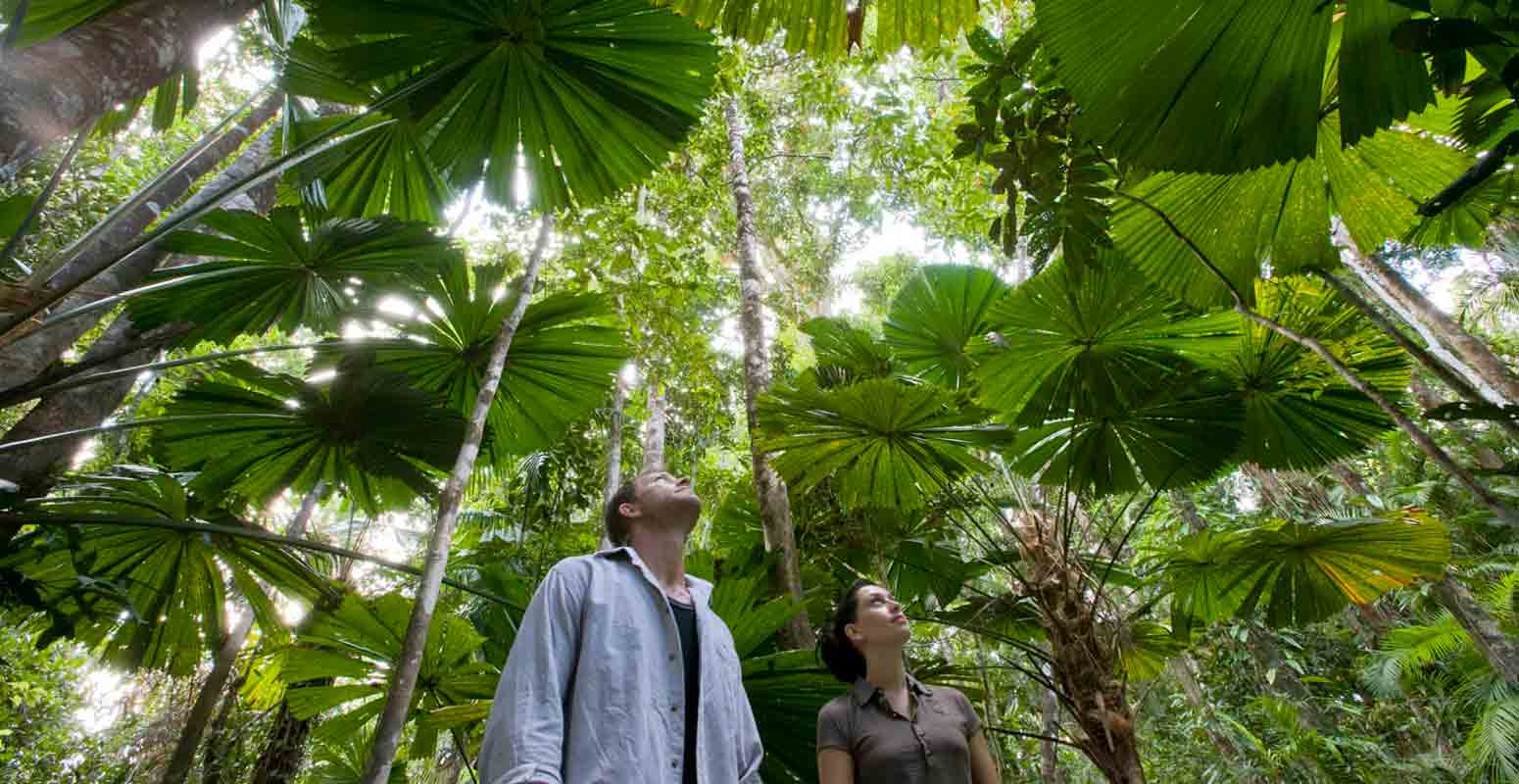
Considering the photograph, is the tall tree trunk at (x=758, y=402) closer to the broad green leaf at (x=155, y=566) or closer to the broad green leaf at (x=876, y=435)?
the broad green leaf at (x=876, y=435)

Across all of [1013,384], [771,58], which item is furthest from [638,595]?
[771,58]

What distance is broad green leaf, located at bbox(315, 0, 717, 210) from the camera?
6.40 ft

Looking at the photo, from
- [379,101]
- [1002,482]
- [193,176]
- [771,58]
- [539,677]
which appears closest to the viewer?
[539,677]

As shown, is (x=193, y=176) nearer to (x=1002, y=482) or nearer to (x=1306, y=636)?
(x=1002, y=482)

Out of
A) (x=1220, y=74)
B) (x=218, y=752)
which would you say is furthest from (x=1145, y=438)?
(x=218, y=752)

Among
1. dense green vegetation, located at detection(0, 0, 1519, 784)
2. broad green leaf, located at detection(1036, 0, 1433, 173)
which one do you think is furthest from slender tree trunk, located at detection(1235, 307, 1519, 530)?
broad green leaf, located at detection(1036, 0, 1433, 173)

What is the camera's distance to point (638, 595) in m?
1.75

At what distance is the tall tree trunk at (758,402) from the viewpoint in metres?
3.09

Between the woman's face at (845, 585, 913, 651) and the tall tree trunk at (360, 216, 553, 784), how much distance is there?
4.19 feet

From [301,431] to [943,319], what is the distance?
2.57m

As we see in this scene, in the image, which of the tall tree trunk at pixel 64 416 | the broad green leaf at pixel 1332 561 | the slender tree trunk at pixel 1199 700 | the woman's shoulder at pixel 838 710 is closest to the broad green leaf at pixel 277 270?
the tall tree trunk at pixel 64 416

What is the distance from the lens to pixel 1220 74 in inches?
53.7

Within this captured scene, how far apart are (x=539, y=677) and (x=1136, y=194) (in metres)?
1.97

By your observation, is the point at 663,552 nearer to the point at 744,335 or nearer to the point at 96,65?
the point at 96,65
